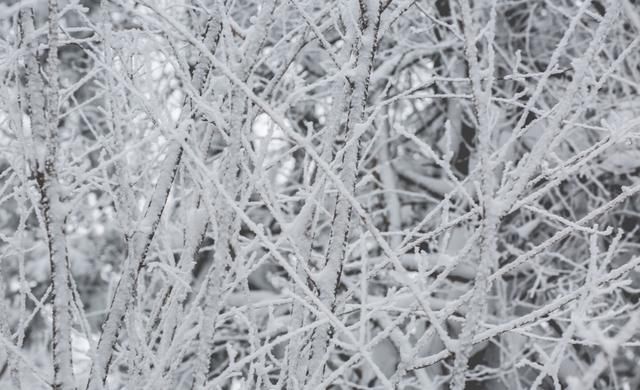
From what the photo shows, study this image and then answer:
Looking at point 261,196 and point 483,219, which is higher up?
point 261,196

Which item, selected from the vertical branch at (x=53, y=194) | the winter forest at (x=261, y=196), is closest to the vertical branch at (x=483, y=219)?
the winter forest at (x=261, y=196)

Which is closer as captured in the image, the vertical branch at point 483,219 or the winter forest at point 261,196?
the vertical branch at point 483,219

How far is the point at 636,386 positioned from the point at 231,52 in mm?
6765

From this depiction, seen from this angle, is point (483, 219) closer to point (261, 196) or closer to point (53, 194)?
point (261, 196)

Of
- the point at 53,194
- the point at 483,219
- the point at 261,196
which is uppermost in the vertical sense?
the point at 53,194

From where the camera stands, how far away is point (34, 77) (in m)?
1.85

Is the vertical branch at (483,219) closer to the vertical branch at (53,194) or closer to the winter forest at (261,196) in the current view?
the winter forest at (261,196)

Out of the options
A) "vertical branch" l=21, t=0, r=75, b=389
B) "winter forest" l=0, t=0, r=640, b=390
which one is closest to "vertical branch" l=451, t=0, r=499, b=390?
"winter forest" l=0, t=0, r=640, b=390

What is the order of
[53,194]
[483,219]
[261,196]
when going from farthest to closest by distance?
[261,196] → [53,194] → [483,219]

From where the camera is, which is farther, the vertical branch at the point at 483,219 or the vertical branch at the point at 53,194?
the vertical branch at the point at 53,194

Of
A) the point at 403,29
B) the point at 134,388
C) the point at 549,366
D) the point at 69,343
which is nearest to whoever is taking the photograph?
the point at 549,366

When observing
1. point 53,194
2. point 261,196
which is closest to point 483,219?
point 261,196

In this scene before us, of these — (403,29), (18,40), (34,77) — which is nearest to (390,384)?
(34,77)

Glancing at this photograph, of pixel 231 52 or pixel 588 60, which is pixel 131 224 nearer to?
pixel 231 52
